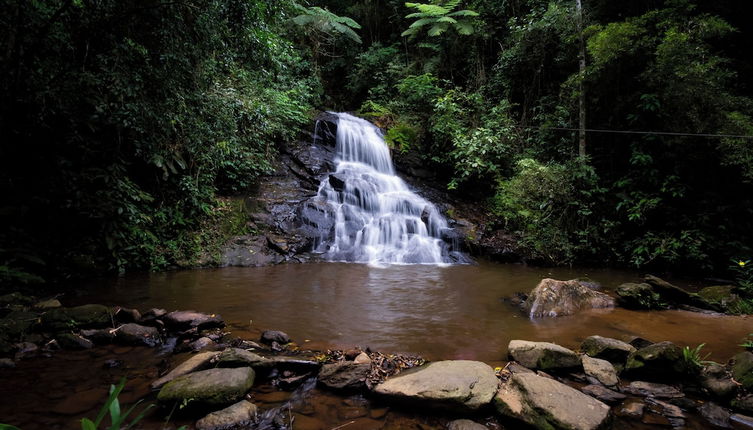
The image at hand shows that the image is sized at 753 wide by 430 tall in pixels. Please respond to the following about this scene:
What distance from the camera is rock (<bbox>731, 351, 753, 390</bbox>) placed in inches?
110

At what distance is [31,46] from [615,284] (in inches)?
400

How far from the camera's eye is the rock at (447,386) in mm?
2488

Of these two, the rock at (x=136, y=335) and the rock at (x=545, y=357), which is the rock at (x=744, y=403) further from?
the rock at (x=136, y=335)

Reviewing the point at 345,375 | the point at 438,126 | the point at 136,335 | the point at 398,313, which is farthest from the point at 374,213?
the point at 345,375

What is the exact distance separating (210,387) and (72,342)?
1975mm

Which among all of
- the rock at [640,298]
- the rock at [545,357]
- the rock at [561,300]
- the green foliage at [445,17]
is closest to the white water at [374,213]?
the rock at [561,300]

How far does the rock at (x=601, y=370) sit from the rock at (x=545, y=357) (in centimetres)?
9

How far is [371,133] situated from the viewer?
1396cm

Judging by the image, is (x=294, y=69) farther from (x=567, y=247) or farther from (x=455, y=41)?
(x=567, y=247)

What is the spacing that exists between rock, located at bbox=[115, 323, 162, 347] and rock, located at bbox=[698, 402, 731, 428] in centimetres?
477

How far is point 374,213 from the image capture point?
10.7 m

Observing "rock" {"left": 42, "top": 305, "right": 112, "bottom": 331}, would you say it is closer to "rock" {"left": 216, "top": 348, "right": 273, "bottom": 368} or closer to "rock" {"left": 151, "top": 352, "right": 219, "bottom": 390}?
"rock" {"left": 151, "top": 352, "right": 219, "bottom": 390}

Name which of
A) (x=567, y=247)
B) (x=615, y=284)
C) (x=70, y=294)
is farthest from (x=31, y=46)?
(x=567, y=247)

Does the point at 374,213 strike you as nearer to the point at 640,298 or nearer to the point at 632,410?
the point at 640,298
